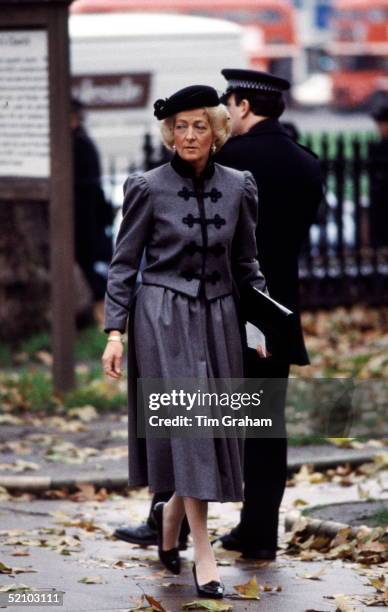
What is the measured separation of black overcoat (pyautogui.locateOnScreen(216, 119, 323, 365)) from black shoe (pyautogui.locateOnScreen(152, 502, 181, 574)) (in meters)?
0.81

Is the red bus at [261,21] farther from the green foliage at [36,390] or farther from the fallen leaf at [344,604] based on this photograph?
the fallen leaf at [344,604]

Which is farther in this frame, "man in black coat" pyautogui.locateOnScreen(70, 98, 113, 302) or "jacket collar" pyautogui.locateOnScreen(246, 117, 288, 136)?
"man in black coat" pyautogui.locateOnScreen(70, 98, 113, 302)

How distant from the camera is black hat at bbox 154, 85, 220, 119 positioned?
19.7 feet

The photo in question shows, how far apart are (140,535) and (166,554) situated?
0.46 meters

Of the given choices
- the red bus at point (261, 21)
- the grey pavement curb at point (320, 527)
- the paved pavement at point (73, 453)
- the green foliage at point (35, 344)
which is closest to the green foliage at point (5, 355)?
the green foliage at point (35, 344)

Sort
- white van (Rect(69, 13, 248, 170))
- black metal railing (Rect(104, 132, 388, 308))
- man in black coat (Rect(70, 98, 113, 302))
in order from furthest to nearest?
1. white van (Rect(69, 13, 248, 170))
2. black metal railing (Rect(104, 132, 388, 308))
3. man in black coat (Rect(70, 98, 113, 302))

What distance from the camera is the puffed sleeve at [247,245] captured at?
6184mm

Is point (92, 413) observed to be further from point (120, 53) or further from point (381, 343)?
point (120, 53)

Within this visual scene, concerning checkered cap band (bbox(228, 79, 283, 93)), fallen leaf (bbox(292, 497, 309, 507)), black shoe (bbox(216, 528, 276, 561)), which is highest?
checkered cap band (bbox(228, 79, 283, 93))

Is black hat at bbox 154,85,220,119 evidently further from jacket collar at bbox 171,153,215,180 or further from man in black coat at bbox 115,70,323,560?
man in black coat at bbox 115,70,323,560

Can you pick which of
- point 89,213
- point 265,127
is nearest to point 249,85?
point 265,127

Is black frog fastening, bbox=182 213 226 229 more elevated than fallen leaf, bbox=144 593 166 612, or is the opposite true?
black frog fastening, bbox=182 213 226 229

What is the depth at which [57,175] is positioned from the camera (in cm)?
1059

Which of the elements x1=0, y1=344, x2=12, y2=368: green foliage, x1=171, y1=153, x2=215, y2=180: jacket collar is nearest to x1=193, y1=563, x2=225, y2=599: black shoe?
x1=171, y1=153, x2=215, y2=180: jacket collar
